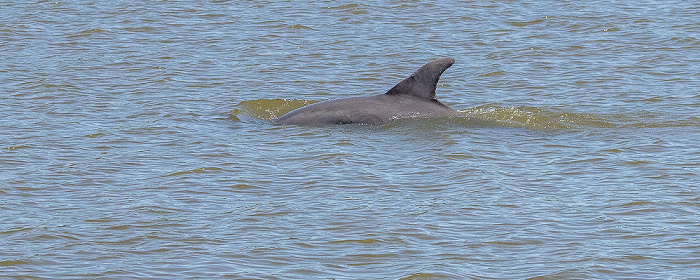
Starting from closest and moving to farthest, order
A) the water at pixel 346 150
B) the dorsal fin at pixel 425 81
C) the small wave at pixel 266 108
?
the water at pixel 346 150, the dorsal fin at pixel 425 81, the small wave at pixel 266 108

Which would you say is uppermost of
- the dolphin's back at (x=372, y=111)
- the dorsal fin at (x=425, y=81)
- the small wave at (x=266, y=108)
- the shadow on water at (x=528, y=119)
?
the dorsal fin at (x=425, y=81)

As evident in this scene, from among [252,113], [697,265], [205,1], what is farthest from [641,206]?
[205,1]

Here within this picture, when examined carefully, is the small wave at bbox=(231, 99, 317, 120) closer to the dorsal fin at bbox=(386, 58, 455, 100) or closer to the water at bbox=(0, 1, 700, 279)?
the water at bbox=(0, 1, 700, 279)

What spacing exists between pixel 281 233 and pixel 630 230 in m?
3.30

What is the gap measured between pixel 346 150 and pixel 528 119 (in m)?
3.20

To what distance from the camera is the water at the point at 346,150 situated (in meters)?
10.3

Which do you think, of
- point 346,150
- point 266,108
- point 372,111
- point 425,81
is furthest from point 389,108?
point 266,108

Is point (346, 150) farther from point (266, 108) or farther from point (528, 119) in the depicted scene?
point (266, 108)

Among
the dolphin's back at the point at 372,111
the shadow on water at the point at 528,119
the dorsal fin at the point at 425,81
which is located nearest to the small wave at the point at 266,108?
the shadow on water at the point at 528,119

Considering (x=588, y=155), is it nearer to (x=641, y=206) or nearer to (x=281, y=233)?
(x=641, y=206)

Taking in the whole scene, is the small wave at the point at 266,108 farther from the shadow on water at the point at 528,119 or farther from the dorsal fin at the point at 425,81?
the dorsal fin at the point at 425,81

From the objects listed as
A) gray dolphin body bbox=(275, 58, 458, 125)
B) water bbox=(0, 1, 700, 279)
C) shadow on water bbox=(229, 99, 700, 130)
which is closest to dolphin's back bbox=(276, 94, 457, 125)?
gray dolphin body bbox=(275, 58, 458, 125)

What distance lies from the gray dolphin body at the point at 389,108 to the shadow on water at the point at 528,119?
0.14m

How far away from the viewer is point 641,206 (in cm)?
1173
